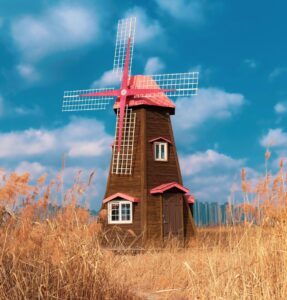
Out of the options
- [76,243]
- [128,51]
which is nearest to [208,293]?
[76,243]

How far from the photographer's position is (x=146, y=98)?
16.5 metres

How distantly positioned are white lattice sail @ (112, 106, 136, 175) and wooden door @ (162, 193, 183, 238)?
1.77 metres

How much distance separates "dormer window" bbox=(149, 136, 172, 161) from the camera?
1625cm

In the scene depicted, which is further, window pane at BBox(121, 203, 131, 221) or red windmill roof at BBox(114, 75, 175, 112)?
red windmill roof at BBox(114, 75, 175, 112)

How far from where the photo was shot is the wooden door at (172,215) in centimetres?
1558

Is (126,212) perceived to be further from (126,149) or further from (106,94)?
(106,94)

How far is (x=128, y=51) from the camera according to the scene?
18.0 meters

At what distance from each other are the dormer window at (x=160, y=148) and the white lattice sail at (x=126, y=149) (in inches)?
33.3

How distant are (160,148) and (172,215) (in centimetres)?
257

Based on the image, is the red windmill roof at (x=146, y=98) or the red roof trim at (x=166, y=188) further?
the red windmill roof at (x=146, y=98)

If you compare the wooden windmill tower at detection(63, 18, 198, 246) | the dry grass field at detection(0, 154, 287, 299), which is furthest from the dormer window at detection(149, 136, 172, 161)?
the dry grass field at detection(0, 154, 287, 299)

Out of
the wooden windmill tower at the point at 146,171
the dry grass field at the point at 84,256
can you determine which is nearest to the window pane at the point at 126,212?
the wooden windmill tower at the point at 146,171

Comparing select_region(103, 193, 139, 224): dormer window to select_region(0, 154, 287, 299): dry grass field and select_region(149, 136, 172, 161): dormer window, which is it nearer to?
select_region(149, 136, 172, 161): dormer window

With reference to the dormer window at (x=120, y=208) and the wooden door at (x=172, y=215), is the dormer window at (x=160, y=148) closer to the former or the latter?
the wooden door at (x=172, y=215)
